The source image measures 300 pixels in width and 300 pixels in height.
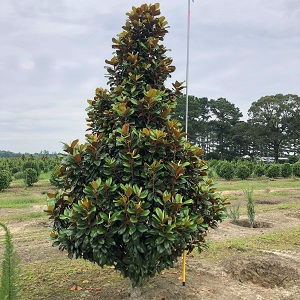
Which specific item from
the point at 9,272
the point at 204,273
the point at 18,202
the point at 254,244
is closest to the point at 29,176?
the point at 18,202

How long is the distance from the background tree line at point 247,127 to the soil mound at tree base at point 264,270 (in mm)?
38363

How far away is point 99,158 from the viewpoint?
315 centimetres

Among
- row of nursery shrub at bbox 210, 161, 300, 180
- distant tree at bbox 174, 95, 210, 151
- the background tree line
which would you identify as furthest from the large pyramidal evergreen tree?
distant tree at bbox 174, 95, 210, 151

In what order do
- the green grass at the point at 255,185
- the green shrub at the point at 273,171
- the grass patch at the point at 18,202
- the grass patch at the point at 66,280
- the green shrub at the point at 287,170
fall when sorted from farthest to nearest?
1. the green shrub at the point at 287,170
2. the green shrub at the point at 273,171
3. the green grass at the point at 255,185
4. the grass patch at the point at 18,202
5. the grass patch at the point at 66,280

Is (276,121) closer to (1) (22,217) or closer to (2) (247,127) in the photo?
(2) (247,127)

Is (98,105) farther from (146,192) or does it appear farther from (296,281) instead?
(296,281)

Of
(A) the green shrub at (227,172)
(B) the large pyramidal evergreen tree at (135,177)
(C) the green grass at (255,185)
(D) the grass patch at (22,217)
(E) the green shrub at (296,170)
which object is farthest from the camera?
(E) the green shrub at (296,170)

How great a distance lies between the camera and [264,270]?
16.1 ft

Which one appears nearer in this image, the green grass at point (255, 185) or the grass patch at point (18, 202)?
the grass patch at point (18, 202)

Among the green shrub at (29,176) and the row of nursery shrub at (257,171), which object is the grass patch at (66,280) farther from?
the row of nursery shrub at (257,171)

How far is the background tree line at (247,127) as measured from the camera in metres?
47.6

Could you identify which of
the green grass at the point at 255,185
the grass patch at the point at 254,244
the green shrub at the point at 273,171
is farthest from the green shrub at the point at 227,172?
the grass patch at the point at 254,244

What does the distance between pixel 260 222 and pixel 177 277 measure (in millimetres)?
4703

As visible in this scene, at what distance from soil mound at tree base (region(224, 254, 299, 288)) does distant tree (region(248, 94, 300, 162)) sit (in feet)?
148
